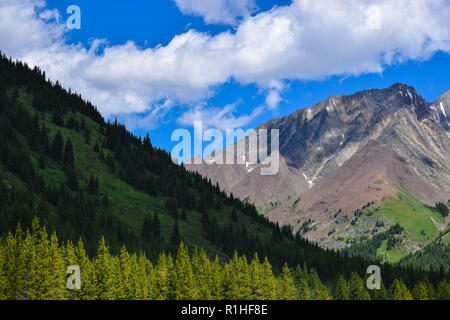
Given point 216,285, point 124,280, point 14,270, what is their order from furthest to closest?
point 216,285 < point 124,280 < point 14,270

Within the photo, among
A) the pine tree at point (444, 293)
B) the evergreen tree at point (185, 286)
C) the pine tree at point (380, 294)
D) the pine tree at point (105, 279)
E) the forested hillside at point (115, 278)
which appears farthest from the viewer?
the pine tree at point (380, 294)

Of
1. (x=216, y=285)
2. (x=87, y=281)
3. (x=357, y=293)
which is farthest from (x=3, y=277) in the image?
(x=357, y=293)

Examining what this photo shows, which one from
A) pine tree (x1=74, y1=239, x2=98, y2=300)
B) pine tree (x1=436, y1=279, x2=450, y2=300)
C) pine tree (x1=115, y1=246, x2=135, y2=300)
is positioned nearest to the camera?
pine tree (x1=74, y1=239, x2=98, y2=300)

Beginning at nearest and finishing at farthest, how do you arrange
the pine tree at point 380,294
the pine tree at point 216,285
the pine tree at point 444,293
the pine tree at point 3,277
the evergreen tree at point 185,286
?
the pine tree at point 3,277
the evergreen tree at point 185,286
the pine tree at point 216,285
the pine tree at point 444,293
the pine tree at point 380,294

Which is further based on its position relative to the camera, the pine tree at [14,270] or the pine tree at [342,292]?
the pine tree at [342,292]

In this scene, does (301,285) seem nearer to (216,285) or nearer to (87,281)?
(216,285)

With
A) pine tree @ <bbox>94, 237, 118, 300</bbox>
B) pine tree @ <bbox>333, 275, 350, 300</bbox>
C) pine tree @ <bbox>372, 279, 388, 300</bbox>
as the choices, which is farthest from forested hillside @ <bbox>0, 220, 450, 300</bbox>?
pine tree @ <bbox>372, 279, 388, 300</bbox>

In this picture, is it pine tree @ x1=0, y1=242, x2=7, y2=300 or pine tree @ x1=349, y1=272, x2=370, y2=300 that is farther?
pine tree @ x1=349, y1=272, x2=370, y2=300

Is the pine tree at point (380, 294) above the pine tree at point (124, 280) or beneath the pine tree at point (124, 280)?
beneath

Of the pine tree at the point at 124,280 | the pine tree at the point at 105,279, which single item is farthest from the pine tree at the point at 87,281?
the pine tree at the point at 124,280

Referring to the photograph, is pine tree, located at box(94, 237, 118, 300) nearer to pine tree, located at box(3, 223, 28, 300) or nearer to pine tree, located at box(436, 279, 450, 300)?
pine tree, located at box(3, 223, 28, 300)

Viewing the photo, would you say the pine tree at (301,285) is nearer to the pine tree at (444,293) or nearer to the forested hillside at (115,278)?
the forested hillside at (115,278)
